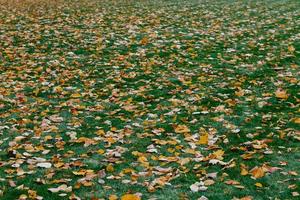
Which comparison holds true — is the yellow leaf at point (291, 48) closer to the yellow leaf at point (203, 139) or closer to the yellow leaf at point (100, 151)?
the yellow leaf at point (203, 139)

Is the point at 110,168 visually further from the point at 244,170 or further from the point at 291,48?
the point at 291,48

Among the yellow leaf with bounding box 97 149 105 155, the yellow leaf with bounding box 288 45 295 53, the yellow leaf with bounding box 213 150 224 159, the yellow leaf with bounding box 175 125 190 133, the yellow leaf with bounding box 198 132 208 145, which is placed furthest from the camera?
the yellow leaf with bounding box 288 45 295 53

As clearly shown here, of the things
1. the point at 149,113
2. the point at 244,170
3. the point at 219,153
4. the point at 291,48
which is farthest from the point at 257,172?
the point at 291,48

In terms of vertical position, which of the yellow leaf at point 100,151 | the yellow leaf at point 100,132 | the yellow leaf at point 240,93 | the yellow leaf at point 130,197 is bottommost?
the yellow leaf at point 240,93

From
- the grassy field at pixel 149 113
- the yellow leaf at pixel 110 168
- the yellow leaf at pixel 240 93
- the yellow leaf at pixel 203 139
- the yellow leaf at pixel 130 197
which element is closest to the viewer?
the yellow leaf at pixel 130 197

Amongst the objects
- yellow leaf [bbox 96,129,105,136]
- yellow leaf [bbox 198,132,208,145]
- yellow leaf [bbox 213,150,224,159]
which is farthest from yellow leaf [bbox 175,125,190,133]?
yellow leaf [bbox 96,129,105,136]

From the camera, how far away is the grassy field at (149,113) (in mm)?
4809

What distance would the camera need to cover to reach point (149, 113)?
6.90 m

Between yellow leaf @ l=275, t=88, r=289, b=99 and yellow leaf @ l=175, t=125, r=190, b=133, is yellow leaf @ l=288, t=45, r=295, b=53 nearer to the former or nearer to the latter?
yellow leaf @ l=275, t=88, r=289, b=99

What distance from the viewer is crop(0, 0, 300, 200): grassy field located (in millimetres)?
4809

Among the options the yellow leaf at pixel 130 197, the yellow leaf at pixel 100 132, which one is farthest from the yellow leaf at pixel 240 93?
the yellow leaf at pixel 130 197

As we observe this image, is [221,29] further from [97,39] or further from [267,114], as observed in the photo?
[267,114]

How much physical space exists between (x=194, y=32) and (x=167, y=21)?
240cm

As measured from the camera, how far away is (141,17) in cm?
1666
